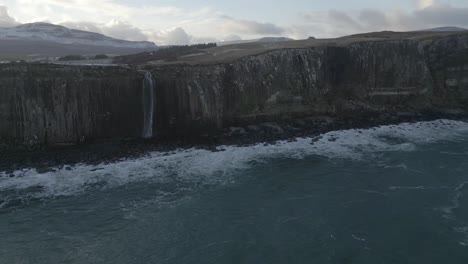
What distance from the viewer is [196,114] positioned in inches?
1711

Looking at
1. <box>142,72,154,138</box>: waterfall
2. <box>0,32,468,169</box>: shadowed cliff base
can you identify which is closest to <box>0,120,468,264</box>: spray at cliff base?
<box>142,72,154,138</box>: waterfall

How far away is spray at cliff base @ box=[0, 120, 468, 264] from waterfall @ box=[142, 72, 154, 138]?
5.34 m

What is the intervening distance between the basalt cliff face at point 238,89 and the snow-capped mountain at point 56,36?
121923 mm

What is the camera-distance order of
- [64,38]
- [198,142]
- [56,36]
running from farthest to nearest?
[56,36]
[64,38]
[198,142]

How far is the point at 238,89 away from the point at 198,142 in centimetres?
953

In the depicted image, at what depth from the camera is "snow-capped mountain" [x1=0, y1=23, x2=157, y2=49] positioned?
496 feet

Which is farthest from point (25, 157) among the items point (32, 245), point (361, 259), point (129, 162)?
point (361, 259)

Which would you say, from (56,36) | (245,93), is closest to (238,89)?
(245,93)

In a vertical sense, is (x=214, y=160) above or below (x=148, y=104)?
below

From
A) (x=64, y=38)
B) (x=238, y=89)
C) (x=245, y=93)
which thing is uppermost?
(x=64, y=38)

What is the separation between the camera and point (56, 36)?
159375 mm

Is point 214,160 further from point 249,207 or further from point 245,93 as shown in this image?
point 245,93

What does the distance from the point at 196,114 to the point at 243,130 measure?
17.6 ft

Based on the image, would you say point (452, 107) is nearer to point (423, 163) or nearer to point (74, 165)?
point (423, 163)
